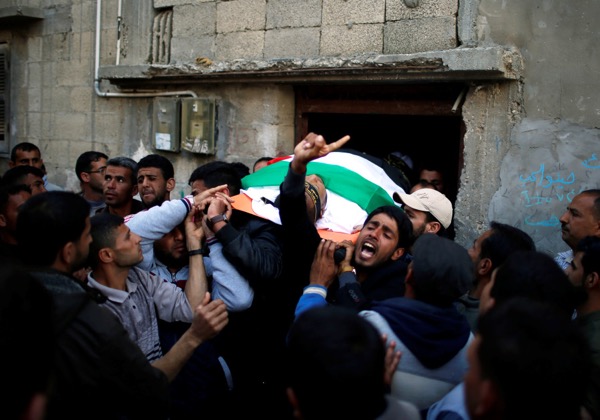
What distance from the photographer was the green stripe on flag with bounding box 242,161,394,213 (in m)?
3.67

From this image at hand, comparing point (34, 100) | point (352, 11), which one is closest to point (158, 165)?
point (352, 11)

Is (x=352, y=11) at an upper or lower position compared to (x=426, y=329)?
upper

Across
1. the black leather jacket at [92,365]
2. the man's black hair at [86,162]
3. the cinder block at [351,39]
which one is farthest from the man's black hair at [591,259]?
the man's black hair at [86,162]

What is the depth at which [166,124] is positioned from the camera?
581cm

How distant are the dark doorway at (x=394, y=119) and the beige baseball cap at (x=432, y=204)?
71 cm

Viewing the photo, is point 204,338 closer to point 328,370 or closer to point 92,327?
point 92,327

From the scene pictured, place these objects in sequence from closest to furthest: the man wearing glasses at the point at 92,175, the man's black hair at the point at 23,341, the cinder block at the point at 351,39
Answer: the man's black hair at the point at 23,341 → the cinder block at the point at 351,39 → the man wearing glasses at the point at 92,175

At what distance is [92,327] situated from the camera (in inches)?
74.5

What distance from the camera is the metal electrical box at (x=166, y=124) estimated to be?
574cm

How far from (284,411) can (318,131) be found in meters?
3.00

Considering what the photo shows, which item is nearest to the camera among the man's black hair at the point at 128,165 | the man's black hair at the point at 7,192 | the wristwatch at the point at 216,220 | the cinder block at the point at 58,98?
the wristwatch at the point at 216,220

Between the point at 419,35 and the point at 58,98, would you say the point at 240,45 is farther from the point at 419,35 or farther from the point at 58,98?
the point at 58,98

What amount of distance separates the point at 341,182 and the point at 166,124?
2636 millimetres

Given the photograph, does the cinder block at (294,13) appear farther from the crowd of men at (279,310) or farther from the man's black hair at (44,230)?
the man's black hair at (44,230)
